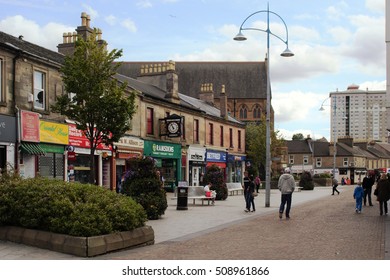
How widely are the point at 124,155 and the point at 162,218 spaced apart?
14214mm

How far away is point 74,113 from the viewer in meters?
18.6

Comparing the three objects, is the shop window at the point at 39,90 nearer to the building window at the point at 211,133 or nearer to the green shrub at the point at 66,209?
the green shrub at the point at 66,209

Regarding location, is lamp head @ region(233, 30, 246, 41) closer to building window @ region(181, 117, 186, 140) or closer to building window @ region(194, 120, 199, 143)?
building window @ region(181, 117, 186, 140)

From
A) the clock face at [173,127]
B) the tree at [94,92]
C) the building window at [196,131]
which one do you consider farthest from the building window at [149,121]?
the tree at [94,92]

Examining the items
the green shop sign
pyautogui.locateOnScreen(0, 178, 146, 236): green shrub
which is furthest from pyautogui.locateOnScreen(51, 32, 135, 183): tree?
the green shop sign

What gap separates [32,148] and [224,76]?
62903 mm

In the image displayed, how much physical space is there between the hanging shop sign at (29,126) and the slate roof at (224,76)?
5782cm

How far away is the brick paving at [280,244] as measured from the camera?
924cm

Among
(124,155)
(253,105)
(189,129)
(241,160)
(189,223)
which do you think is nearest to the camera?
(189,223)

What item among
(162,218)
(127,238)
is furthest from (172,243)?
(162,218)

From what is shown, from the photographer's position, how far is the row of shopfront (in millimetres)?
20984

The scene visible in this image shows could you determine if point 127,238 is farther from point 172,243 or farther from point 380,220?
point 380,220

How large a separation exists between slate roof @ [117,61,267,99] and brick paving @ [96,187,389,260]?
66.0 meters

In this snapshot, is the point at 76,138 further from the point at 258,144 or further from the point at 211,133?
the point at 258,144
